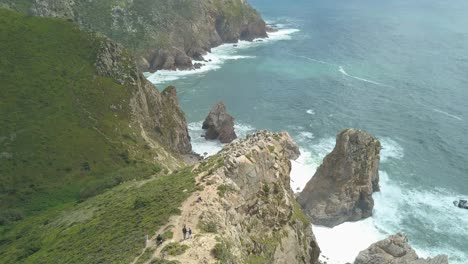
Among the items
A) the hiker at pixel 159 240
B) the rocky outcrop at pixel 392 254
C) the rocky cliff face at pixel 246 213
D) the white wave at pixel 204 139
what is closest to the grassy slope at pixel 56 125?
the white wave at pixel 204 139

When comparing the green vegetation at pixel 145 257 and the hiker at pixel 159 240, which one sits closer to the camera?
the green vegetation at pixel 145 257

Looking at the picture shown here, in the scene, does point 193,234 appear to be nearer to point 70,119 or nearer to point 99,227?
point 99,227

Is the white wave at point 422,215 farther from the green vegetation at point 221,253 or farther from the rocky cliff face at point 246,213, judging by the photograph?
the green vegetation at point 221,253

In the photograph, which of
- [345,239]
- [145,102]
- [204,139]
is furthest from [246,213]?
[204,139]

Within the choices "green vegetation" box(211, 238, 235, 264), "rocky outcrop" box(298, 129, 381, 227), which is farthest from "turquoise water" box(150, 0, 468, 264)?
"green vegetation" box(211, 238, 235, 264)

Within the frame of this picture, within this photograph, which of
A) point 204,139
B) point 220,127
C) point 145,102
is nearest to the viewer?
point 145,102

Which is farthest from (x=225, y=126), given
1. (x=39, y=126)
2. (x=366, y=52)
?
(x=366, y=52)
